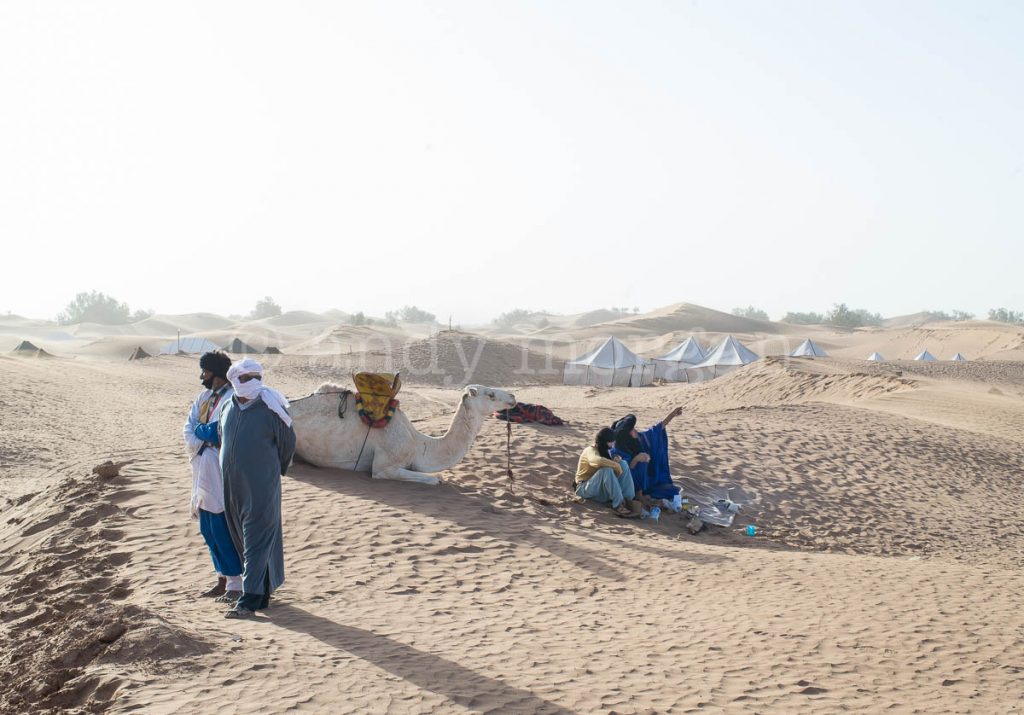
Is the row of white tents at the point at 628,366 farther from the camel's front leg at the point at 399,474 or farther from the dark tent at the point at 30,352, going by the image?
the camel's front leg at the point at 399,474

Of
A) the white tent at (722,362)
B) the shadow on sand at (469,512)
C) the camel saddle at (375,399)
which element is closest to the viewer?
the shadow on sand at (469,512)

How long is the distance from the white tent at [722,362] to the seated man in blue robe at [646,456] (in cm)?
2234

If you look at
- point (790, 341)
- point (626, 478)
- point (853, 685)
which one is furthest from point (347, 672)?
point (790, 341)

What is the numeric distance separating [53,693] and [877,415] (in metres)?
15.8

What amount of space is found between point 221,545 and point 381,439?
418cm

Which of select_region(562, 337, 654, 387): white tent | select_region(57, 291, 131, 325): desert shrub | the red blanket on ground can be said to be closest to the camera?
the red blanket on ground

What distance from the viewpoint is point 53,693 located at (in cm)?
413

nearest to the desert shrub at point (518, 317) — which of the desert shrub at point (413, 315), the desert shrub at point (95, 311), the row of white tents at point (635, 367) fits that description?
the desert shrub at point (413, 315)

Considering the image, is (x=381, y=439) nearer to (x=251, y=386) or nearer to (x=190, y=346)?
(x=251, y=386)

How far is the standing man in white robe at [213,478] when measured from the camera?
18.5 feet

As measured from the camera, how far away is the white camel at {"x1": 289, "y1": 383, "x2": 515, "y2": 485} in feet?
31.9

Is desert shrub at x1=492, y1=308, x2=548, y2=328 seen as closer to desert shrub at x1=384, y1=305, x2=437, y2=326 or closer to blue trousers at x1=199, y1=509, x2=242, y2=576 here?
desert shrub at x1=384, y1=305, x2=437, y2=326

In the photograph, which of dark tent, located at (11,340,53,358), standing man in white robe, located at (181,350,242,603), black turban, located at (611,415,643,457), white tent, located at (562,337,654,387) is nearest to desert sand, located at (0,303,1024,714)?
standing man in white robe, located at (181,350,242,603)

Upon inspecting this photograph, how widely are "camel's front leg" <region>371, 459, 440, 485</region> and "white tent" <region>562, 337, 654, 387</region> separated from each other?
899 inches
